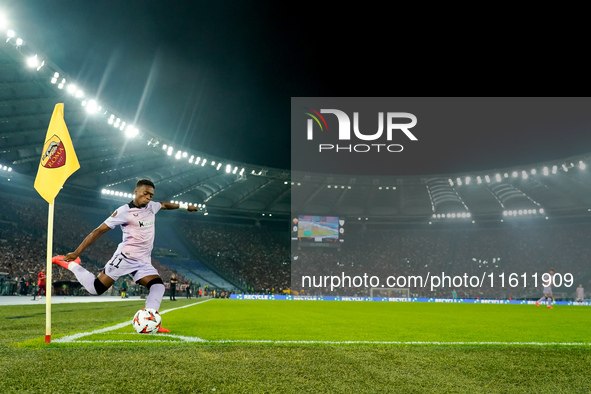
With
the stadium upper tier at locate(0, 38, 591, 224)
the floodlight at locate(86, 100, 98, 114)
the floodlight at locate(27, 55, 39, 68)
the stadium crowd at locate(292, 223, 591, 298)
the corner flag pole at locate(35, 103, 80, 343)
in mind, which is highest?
the floodlight at locate(27, 55, 39, 68)

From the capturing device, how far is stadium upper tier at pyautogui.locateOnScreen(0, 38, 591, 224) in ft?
104

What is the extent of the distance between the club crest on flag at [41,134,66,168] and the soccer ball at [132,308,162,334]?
2.34 metres

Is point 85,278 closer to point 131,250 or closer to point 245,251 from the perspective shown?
point 131,250

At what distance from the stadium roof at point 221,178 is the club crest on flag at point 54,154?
23.3 meters

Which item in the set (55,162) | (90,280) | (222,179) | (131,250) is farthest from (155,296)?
(222,179)

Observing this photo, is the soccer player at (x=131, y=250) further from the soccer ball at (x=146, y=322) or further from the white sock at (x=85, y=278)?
the soccer ball at (x=146, y=322)

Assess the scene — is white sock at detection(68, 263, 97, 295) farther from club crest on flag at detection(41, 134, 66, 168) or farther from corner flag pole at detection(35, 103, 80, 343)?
club crest on flag at detection(41, 134, 66, 168)

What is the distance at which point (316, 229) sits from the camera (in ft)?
170

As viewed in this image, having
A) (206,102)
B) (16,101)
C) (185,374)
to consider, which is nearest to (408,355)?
(185,374)

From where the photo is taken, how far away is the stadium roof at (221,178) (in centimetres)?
3136

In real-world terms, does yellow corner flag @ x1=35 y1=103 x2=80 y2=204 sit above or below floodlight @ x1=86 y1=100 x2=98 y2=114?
below

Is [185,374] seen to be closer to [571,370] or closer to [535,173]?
[571,370]

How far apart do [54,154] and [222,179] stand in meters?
49.1

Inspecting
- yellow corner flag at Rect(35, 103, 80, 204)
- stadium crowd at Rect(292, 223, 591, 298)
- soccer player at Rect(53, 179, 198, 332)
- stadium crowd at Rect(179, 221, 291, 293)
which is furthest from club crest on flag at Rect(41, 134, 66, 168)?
stadium crowd at Rect(292, 223, 591, 298)
